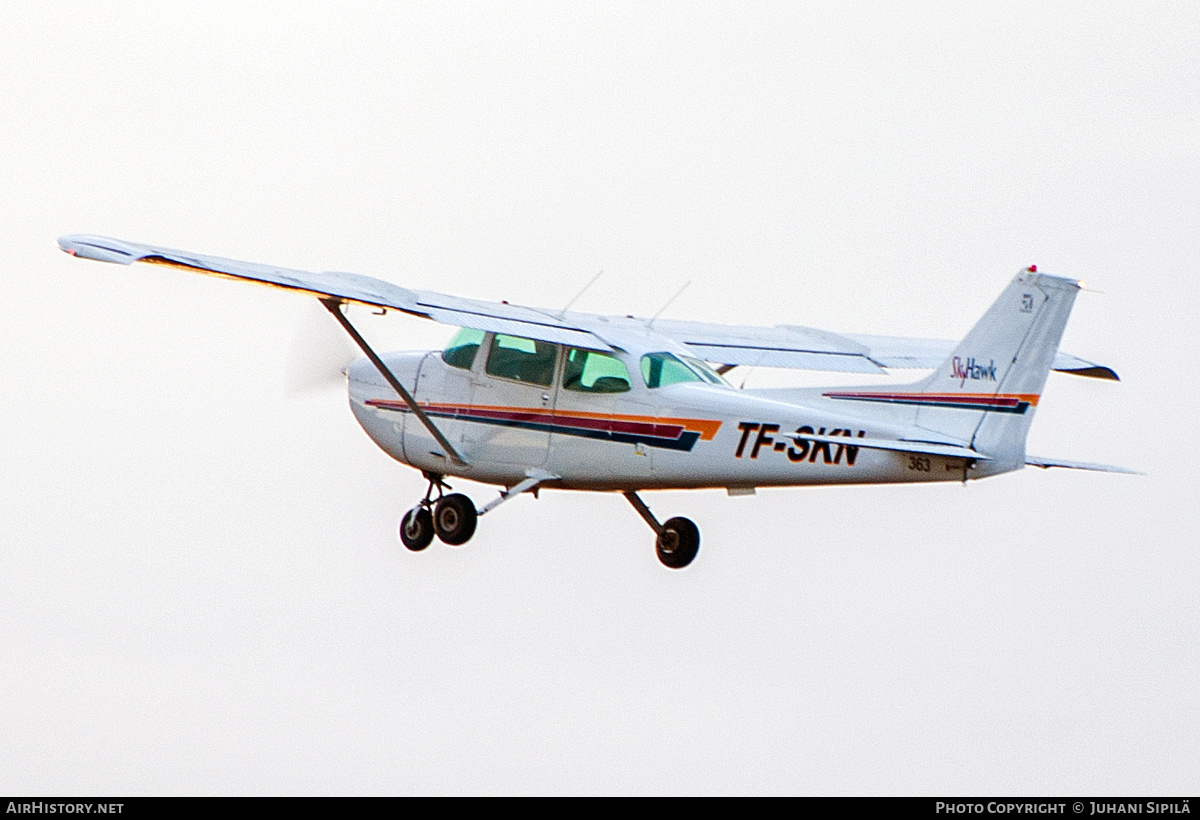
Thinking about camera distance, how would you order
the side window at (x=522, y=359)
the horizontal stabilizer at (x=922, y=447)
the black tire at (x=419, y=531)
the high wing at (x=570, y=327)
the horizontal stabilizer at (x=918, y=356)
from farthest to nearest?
1. the horizontal stabilizer at (x=918, y=356)
2. the black tire at (x=419, y=531)
3. the side window at (x=522, y=359)
4. the high wing at (x=570, y=327)
5. the horizontal stabilizer at (x=922, y=447)

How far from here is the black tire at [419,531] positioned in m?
23.4

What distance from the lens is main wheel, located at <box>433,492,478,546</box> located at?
22922mm

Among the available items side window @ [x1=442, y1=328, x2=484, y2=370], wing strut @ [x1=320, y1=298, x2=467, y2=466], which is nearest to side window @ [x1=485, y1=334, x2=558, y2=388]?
side window @ [x1=442, y1=328, x2=484, y2=370]

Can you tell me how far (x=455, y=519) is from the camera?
2294 centimetres

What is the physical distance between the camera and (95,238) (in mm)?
20609

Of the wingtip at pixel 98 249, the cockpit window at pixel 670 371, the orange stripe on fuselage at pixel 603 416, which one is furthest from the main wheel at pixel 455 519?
the wingtip at pixel 98 249

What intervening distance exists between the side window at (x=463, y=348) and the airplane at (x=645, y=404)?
20 millimetres

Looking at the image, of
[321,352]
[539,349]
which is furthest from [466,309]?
[321,352]

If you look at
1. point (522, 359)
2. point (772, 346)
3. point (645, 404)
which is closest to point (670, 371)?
point (645, 404)

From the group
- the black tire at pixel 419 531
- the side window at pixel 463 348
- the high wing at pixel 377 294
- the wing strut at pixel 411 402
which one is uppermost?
the high wing at pixel 377 294

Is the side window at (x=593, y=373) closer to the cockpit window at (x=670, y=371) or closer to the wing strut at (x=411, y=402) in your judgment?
the cockpit window at (x=670, y=371)

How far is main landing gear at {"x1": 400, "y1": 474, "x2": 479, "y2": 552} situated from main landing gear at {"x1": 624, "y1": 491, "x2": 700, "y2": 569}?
4.64ft

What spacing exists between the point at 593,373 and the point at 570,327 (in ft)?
2.11

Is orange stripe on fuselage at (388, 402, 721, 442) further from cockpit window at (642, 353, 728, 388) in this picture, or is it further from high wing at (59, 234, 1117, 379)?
high wing at (59, 234, 1117, 379)
